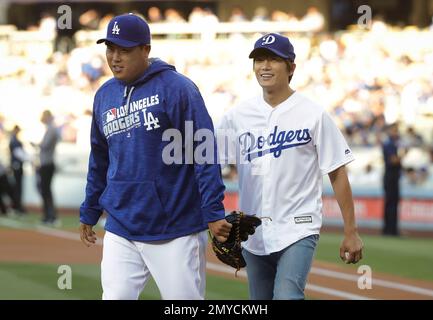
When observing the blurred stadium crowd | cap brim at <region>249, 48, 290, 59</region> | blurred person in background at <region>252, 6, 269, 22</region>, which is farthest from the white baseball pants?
blurred person in background at <region>252, 6, 269, 22</region>

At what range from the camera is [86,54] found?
3416cm

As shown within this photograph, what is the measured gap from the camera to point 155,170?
5770 mm

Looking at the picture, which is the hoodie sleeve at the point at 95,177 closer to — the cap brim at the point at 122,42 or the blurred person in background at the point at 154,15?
the cap brim at the point at 122,42

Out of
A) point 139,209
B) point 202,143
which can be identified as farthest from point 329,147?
point 139,209

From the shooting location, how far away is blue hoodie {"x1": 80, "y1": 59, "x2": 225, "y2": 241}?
573 centimetres

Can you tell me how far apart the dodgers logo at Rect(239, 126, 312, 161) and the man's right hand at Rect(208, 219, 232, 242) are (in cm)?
84

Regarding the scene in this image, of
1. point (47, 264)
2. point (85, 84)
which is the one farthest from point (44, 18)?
point (47, 264)

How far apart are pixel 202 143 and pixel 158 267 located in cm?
75

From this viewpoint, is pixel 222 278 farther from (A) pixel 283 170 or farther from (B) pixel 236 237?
(B) pixel 236 237

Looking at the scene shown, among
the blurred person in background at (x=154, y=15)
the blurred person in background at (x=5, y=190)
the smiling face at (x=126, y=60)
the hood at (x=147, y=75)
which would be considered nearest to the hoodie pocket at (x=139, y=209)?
the hood at (x=147, y=75)

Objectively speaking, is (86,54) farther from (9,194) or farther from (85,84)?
(9,194)

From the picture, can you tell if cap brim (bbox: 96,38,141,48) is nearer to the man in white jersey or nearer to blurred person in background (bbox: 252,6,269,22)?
the man in white jersey

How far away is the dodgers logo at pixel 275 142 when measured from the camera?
250 inches
